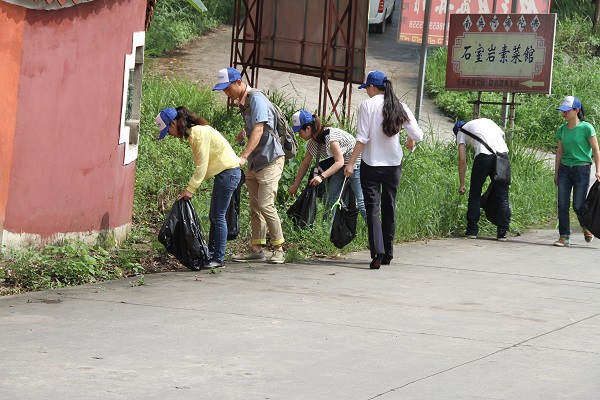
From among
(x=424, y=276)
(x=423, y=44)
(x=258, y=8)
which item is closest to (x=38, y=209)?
(x=424, y=276)

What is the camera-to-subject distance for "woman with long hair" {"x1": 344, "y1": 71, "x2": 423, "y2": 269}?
977 centimetres

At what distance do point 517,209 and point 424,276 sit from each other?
432 cm

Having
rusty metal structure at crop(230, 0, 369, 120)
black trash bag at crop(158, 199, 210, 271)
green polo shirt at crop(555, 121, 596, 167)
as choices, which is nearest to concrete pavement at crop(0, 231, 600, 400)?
black trash bag at crop(158, 199, 210, 271)

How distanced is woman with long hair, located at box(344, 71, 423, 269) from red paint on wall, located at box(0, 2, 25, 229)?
301 cm

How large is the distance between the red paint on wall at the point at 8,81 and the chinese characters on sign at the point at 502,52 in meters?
7.72

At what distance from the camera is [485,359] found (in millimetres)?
6480

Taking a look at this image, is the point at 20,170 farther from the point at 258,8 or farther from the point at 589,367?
the point at 258,8

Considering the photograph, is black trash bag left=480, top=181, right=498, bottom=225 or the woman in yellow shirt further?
black trash bag left=480, top=181, right=498, bottom=225

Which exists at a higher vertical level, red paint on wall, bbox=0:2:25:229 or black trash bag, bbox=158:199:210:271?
red paint on wall, bbox=0:2:25:229

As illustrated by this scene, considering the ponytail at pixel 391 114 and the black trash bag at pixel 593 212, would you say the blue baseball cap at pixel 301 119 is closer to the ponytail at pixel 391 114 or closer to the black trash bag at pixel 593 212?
the ponytail at pixel 391 114

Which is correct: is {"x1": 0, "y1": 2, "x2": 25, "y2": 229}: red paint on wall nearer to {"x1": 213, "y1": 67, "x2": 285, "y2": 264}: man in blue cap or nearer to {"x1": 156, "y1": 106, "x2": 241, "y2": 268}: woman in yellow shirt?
{"x1": 156, "y1": 106, "x2": 241, "y2": 268}: woman in yellow shirt

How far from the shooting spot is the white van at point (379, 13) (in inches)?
1069

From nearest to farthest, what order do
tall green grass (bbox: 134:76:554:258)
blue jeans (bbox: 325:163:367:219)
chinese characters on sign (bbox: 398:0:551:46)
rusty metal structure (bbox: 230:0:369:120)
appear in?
blue jeans (bbox: 325:163:367:219) < tall green grass (bbox: 134:76:554:258) < rusty metal structure (bbox: 230:0:369:120) < chinese characters on sign (bbox: 398:0:551:46)

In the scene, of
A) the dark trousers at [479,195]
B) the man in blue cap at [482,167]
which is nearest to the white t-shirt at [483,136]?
the man in blue cap at [482,167]
